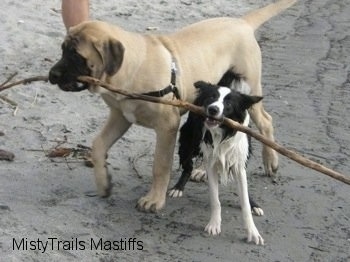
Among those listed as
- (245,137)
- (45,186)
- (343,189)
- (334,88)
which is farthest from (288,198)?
(334,88)

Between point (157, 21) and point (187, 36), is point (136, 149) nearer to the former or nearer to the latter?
point (187, 36)

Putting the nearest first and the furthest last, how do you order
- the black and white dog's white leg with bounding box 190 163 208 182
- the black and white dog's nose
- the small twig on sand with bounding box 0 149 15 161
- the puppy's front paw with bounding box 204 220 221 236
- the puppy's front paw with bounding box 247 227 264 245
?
the black and white dog's nose
the puppy's front paw with bounding box 247 227 264 245
the puppy's front paw with bounding box 204 220 221 236
the small twig on sand with bounding box 0 149 15 161
the black and white dog's white leg with bounding box 190 163 208 182

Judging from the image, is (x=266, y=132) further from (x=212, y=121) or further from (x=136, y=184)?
(x=212, y=121)

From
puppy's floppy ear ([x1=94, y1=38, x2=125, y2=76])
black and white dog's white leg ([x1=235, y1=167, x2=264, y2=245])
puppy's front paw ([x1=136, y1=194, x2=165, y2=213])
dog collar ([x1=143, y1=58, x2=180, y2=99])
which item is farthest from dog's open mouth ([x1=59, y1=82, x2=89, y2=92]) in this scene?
black and white dog's white leg ([x1=235, y1=167, x2=264, y2=245])

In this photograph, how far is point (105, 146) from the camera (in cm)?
529

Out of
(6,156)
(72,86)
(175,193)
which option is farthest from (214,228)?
(6,156)

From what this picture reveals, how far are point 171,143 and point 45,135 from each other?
146cm

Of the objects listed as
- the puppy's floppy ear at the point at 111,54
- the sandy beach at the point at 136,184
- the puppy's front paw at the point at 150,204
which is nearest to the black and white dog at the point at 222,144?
the sandy beach at the point at 136,184

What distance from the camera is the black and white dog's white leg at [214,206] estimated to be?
4.92 metres

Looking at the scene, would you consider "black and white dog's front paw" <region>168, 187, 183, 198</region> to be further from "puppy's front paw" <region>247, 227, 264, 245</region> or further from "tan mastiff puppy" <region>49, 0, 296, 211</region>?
"puppy's front paw" <region>247, 227, 264, 245</region>

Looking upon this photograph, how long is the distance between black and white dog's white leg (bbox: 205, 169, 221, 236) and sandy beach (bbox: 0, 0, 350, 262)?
0.07 metres

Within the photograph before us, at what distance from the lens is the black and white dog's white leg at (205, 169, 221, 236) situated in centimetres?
492

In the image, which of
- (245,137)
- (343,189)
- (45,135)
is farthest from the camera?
(45,135)

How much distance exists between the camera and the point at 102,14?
9766 mm
